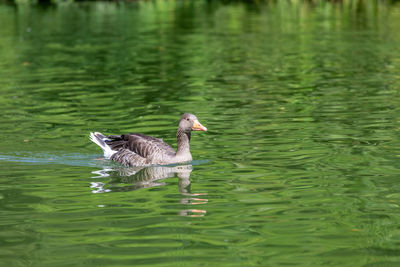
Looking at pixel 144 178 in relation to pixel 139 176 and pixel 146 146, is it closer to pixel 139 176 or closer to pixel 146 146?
pixel 139 176

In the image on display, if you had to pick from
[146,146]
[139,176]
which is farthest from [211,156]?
[139,176]

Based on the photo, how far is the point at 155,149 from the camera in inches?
581

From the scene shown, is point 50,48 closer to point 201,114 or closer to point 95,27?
point 95,27

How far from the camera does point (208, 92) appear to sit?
77.9ft

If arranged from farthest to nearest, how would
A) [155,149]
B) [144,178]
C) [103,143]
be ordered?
1. [103,143]
2. [155,149]
3. [144,178]

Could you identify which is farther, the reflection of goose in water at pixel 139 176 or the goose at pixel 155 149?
the goose at pixel 155 149

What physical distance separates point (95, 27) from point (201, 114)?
3128 cm

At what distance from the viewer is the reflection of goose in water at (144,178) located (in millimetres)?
12417

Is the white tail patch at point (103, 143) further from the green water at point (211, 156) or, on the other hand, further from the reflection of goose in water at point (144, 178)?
the reflection of goose in water at point (144, 178)

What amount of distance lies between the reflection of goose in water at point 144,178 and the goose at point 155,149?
159 millimetres

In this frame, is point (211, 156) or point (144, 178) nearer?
point (144, 178)

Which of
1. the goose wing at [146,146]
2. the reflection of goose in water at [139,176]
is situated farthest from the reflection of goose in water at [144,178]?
the goose wing at [146,146]

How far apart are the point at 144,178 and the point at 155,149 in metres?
0.95

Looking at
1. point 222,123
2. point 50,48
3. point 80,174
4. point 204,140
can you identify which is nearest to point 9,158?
point 80,174
